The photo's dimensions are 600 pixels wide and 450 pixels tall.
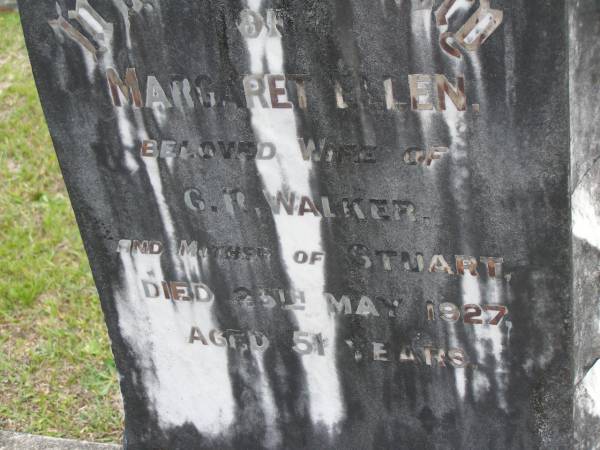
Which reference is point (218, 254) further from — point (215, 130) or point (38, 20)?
point (38, 20)

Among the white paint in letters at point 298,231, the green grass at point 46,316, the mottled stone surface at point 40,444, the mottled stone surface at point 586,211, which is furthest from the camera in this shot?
the green grass at point 46,316

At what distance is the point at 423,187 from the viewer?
6.52 feet

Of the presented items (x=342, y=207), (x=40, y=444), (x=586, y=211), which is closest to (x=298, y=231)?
(x=342, y=207)

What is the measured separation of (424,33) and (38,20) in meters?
0.95

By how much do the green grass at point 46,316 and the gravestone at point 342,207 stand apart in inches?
25.0

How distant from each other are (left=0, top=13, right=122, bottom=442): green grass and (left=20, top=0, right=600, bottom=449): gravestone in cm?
63

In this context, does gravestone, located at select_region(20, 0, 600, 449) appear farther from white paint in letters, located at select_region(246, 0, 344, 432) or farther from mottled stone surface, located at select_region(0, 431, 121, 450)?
mottled stone surface, located at select_region(0, 431, 121, 450)

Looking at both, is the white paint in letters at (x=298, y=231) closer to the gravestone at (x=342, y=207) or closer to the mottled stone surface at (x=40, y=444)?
the gravestone at (x=342, y=207)

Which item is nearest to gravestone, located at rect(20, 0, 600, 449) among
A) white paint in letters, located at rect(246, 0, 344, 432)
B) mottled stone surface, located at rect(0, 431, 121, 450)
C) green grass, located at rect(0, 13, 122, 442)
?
white paint in letters, located at rect(246, 0, 344, 432)

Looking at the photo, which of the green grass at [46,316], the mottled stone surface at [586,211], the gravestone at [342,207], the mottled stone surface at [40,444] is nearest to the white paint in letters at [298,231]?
the gravestone at [342,207]

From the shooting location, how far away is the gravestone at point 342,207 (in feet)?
6.08

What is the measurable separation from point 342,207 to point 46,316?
1852 mm

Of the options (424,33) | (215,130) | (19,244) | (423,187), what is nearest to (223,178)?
(215,130)

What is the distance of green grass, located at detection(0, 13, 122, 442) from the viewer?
3.04 m
